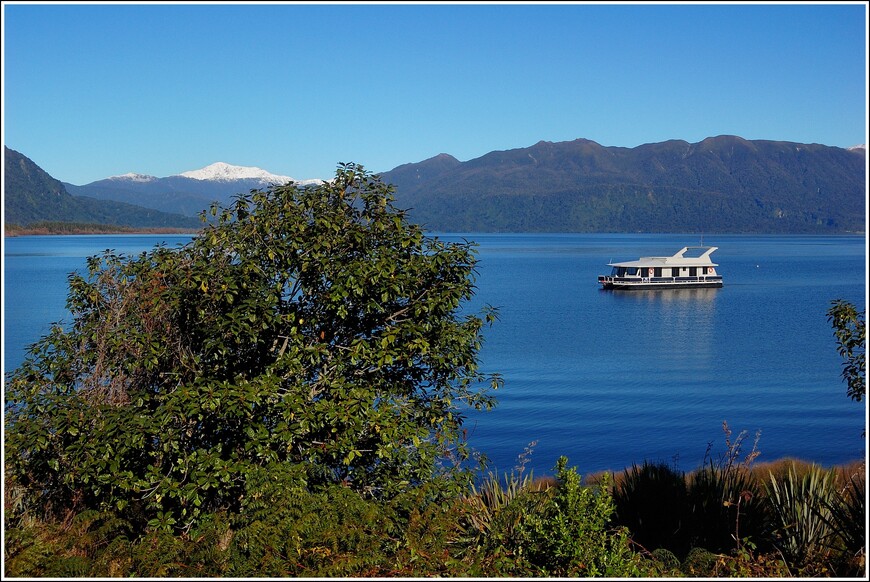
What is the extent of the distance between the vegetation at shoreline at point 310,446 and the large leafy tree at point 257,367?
0.09 ft

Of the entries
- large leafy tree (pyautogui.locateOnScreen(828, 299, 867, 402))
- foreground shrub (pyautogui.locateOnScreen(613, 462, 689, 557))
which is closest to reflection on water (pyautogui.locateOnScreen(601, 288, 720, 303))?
large leafy tree (pyautogui.locateOnScreen(828, 299, 867, 402))

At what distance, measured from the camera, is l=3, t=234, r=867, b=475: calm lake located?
2261cm

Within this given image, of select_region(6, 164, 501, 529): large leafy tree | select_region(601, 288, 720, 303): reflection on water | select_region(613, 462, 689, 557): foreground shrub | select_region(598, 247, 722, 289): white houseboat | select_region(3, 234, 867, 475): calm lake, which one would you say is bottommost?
select_region(3, 234, 867, 475): calm lake

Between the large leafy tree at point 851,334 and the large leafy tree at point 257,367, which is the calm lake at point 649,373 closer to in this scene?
the large leafy tree at point 257,367

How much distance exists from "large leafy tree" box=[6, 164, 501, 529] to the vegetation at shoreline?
0.03 m

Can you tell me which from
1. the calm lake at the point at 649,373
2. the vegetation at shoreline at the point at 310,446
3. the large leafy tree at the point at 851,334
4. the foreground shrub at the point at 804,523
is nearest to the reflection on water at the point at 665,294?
the calm lake at the point at 649,373

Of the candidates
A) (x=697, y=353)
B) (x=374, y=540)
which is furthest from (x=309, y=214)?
(x=697, y=353)

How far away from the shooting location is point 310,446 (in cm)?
903

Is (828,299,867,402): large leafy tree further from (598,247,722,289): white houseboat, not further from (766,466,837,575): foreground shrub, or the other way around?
(598,247,722,289): white houseboat

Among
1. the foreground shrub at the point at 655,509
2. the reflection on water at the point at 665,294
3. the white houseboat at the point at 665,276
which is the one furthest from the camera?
the white houseboat at the point at 665,276

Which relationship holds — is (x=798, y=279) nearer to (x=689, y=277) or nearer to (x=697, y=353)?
(x=689, y=277)

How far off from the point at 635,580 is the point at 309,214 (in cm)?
565

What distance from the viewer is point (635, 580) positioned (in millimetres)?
5824

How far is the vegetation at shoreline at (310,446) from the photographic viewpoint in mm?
7270
